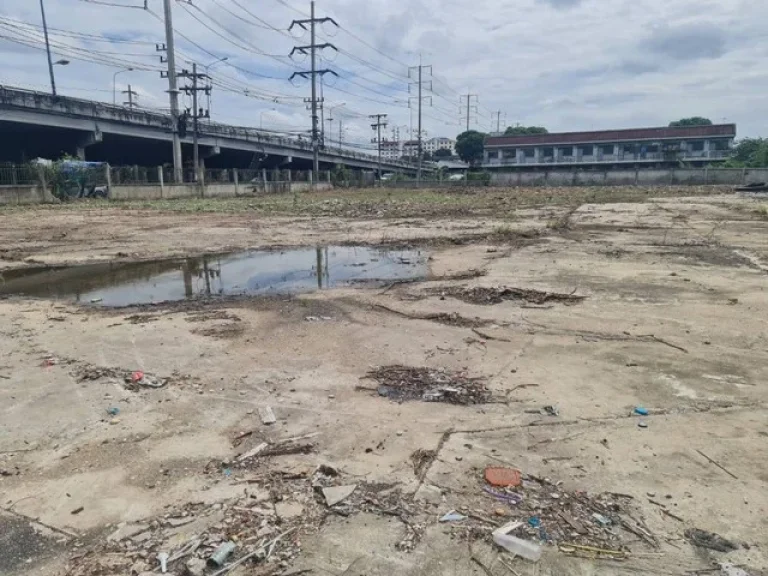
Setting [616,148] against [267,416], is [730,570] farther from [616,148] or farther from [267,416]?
[616,148]

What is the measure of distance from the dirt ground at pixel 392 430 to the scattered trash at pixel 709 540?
27 mm

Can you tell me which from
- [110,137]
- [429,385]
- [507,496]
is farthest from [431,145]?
[507,496]

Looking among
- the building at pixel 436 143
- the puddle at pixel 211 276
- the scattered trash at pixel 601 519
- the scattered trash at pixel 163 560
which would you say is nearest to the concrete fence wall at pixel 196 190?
the puddle at pixel 211 276

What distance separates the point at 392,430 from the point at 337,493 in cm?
87

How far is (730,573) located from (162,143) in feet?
201

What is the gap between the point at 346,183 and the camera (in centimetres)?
6969

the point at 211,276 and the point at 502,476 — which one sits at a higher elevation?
the point at 211,276

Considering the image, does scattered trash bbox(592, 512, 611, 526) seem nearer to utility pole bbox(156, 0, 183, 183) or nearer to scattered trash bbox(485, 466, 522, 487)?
scattered trash bbox(485, 466, 522, 487)

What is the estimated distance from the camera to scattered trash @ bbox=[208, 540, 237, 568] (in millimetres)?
2562

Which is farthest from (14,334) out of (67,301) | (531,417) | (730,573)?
(730,573)

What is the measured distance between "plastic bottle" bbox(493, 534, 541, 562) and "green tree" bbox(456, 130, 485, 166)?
4260 inches

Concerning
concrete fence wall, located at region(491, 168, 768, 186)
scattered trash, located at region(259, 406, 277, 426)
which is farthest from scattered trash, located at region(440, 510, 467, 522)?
concrete fence wall, located at region(491, 168, 768, 186)

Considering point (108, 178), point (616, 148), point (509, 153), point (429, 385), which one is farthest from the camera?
point (509, 153)

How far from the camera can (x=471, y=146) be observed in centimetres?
10794
